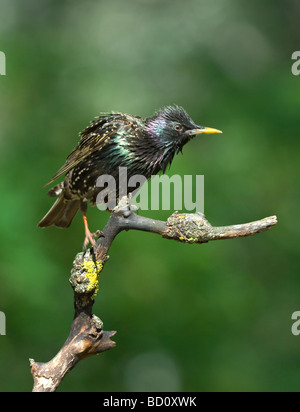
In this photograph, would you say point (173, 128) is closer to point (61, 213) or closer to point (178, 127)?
point (178, 127)

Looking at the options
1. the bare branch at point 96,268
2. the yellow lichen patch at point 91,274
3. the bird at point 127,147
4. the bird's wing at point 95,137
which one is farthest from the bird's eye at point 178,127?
the yellow lichen patch at point 91,274

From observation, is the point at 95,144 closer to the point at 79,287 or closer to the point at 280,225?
the point at 79,287

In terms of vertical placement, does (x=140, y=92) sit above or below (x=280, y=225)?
above

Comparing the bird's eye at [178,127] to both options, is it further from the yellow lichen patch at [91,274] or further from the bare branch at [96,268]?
the yellow lichen patch at [91,274]

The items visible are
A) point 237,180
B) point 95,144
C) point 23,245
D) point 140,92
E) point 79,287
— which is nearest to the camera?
point 79,287

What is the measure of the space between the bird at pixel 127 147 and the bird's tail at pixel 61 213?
0.87 feet

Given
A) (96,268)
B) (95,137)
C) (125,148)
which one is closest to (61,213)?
(95,137)

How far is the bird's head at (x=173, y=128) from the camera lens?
3.79 metres

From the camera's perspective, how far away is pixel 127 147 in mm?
3889

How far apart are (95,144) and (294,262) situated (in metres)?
3.16

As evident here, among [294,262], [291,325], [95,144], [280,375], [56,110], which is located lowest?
[280,375]

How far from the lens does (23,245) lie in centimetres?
554
